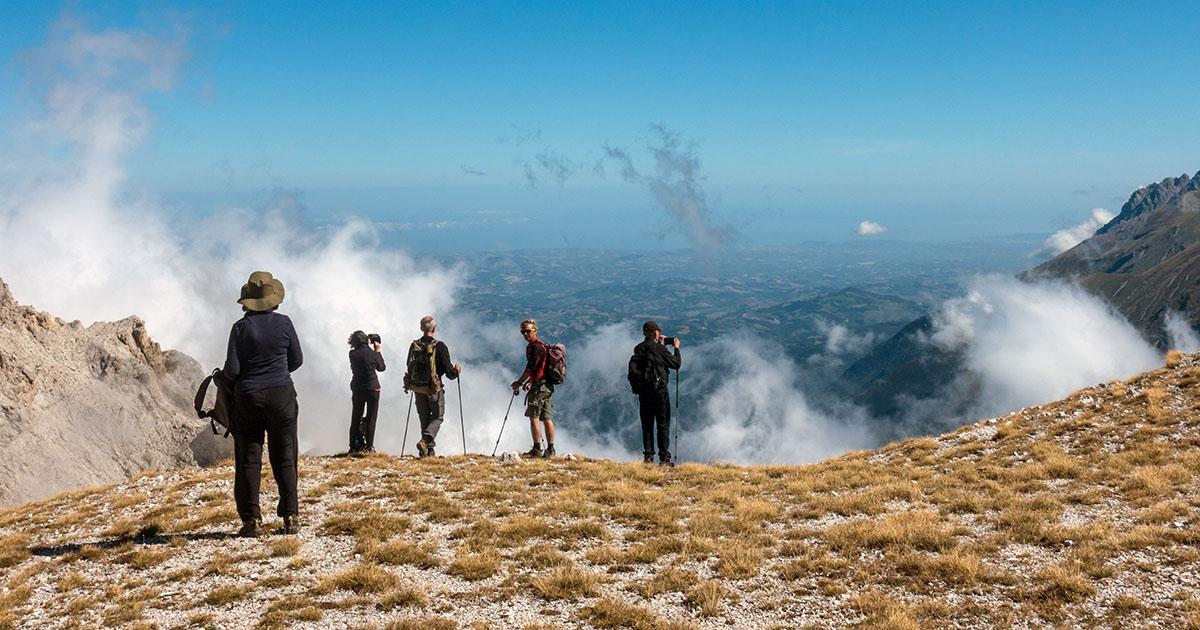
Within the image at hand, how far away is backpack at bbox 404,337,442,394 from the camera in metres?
16.3

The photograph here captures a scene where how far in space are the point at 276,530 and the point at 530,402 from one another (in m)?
7.16

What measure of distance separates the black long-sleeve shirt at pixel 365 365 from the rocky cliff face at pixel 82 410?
225 ft

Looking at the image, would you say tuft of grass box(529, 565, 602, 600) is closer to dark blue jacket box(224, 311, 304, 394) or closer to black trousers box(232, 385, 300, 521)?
black trousers box(232, 385, 300, 521)

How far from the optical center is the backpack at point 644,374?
15883mm

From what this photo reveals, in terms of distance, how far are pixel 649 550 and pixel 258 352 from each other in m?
6.31

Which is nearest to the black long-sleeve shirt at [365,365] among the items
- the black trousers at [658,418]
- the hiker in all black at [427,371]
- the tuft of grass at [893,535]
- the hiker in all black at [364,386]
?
the hiker in all black at [364,386]

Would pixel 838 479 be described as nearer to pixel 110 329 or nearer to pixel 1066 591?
pixel 1066 591

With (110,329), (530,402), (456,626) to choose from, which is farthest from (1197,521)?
(110,329)

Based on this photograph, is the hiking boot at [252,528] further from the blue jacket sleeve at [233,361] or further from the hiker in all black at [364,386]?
the hiker in all black at [364,386]

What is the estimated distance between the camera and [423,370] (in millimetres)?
16359

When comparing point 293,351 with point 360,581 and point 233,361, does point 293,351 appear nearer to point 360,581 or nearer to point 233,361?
point 233,361

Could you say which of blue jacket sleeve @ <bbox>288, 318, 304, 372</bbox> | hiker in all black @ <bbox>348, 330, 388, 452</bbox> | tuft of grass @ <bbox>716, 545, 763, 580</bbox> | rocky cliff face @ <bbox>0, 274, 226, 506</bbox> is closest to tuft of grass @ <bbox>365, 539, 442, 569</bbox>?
blue jacket sleeve @ <bbox>288, 318, 304, 372</bbox>

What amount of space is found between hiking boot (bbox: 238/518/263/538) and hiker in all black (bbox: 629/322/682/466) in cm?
858

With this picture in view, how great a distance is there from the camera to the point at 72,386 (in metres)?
81.8
